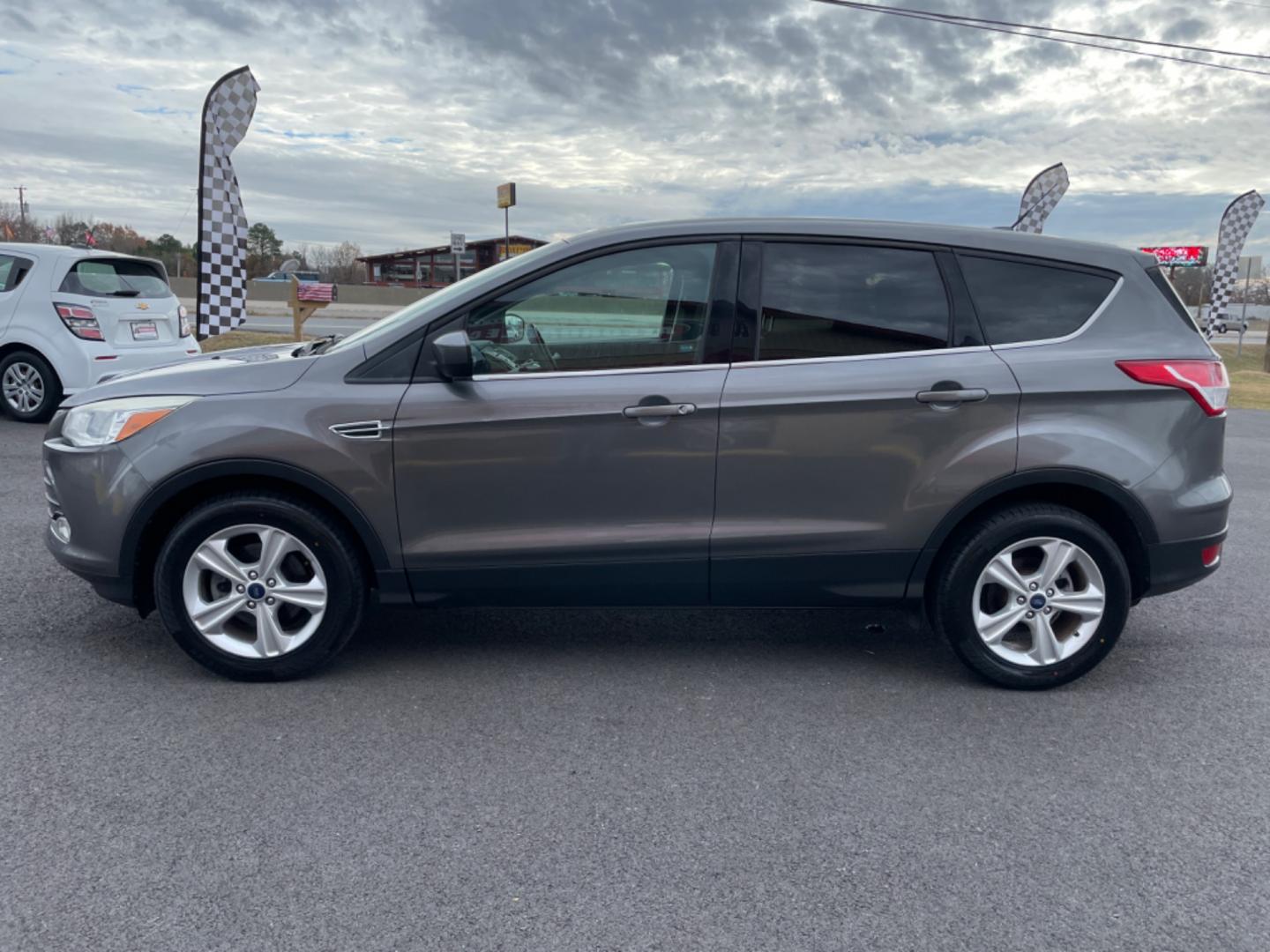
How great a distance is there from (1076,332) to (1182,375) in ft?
1.35

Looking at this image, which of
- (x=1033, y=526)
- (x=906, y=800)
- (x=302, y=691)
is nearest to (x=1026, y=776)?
(x=906, y=800)

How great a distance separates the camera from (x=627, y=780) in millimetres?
3189

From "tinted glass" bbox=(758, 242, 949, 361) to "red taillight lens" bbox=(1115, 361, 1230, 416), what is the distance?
728mm

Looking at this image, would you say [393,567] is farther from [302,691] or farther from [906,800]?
[906,800]

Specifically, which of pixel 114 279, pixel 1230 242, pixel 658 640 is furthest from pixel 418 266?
pixel 658 640

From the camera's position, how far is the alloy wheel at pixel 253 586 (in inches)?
148

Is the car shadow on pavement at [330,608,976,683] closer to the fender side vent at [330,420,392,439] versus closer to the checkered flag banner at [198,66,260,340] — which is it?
the fender side vent at [330,420,392,439]

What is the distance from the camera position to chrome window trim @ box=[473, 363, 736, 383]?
3.78 metres

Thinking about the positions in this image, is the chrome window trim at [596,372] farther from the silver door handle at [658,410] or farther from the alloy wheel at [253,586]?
the alloy wheel at [253,586]

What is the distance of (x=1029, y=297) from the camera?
156 inches

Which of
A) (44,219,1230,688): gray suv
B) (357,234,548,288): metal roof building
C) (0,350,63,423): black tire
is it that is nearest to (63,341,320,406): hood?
(44,219,1230,688): gray suv

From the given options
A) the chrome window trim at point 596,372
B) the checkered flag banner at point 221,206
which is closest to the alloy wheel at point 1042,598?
the chrome window trim at point 596,372

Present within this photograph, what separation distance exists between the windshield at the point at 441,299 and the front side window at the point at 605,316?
3.9 inches

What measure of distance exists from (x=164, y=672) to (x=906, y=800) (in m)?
2.78
